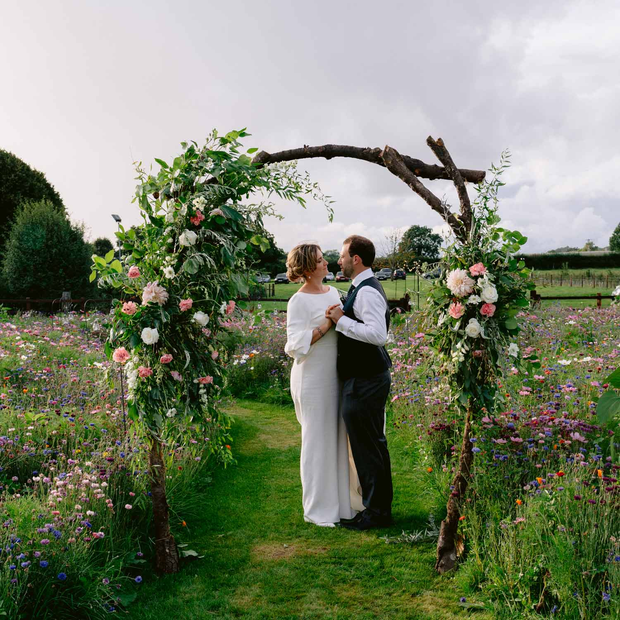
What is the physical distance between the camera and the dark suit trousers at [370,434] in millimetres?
4363

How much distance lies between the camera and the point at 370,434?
439 cm

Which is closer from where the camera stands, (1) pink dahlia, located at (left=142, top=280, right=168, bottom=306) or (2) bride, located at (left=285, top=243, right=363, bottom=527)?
(1) pink dahlia, located at (left=142, top=280, right=168, bottom=306)

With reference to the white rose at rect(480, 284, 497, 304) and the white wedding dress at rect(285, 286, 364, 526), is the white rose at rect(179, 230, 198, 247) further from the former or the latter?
the white rose at rect(480, 284, 497, 304)

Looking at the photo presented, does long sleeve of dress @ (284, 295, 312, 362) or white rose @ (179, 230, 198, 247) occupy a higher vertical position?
white rose @ (179, 230, 198, 247)

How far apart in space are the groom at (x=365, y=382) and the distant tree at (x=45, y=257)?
17.3 m

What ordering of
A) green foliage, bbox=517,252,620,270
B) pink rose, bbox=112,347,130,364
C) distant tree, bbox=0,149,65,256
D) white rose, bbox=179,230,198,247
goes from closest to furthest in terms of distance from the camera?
1. white rose, bbox=179,230,198,247
2. pink rose, bbox=112,347,130,364
3. distant tree, bbox=0,149,65,256
4. green foliage, bbox=517,252,620,270

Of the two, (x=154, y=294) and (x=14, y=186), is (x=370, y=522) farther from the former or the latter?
(x=14, y=186)

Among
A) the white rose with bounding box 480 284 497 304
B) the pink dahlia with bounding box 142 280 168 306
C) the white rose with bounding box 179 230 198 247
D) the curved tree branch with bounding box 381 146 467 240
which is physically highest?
the curved tree branch with bounding box 381 146 467 240

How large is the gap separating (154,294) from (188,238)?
0.42 metres

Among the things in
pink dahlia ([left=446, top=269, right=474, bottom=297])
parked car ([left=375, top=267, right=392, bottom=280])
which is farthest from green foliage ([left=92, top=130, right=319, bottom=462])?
parked car ([left=375, top=267, right=392, bottom=280])

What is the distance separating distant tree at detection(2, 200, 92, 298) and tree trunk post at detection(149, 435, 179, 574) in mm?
17389

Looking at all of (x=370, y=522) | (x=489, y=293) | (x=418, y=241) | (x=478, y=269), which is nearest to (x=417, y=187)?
(x=478, y=269)

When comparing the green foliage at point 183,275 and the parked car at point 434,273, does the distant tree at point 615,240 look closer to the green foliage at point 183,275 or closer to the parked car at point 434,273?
the parked car at point 434,273

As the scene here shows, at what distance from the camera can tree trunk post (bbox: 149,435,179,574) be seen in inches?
149
